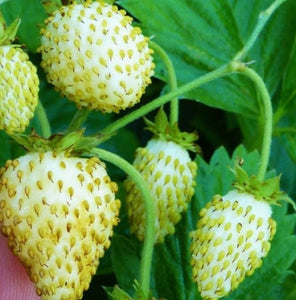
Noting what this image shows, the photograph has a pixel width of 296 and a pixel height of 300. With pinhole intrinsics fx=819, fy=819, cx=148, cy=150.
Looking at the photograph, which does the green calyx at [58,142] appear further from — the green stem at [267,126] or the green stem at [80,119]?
the green stem at [267,126]

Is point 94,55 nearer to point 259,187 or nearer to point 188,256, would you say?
point 259,187

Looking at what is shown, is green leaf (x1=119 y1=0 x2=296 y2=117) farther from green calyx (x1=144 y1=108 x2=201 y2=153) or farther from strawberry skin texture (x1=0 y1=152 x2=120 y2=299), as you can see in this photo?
strawberry skin texture (x1=0 y1=152 x2=120 y2=299)

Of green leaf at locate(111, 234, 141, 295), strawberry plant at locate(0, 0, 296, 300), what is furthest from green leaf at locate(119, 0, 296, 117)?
green leaf at locate(111, 234, 141, 295)

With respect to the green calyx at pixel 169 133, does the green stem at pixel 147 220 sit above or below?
below

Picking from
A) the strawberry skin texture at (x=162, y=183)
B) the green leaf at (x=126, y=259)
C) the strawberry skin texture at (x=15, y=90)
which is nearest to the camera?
the strawberry skin texture at (x=15, y=90)

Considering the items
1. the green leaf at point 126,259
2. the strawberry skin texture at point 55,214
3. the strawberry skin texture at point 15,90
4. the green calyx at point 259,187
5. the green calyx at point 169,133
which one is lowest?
the green leaf at point 126,259

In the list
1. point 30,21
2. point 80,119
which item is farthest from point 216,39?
point 80,119

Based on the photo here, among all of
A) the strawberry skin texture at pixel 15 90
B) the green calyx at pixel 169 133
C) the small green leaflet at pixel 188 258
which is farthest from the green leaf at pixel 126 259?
the strawberry skin texture at pixel 15 90
